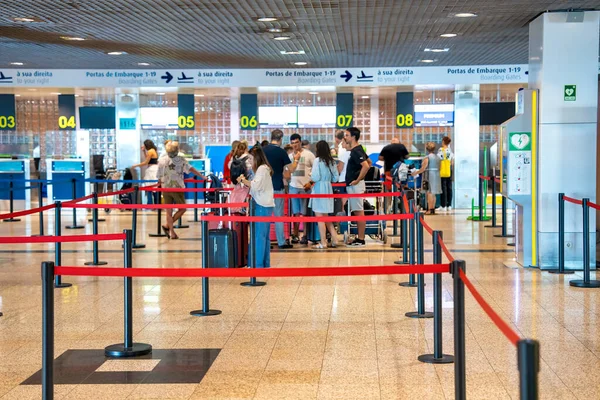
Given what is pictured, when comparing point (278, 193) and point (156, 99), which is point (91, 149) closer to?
point (156, 99)

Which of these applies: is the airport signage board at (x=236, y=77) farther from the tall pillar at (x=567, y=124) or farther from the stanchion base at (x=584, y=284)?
the stanchion base at (x=584, y=284)

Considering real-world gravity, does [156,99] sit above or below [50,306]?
above

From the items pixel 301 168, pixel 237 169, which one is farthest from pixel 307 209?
pixel 237 169

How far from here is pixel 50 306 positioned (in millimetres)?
5094

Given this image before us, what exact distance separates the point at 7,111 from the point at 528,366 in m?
21.1

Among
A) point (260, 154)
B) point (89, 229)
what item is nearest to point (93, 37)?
point (89, 229)

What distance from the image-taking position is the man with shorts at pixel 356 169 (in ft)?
43.4

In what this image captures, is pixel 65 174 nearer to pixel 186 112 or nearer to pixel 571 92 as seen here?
pixel 186 112

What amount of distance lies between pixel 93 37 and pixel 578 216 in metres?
8.13

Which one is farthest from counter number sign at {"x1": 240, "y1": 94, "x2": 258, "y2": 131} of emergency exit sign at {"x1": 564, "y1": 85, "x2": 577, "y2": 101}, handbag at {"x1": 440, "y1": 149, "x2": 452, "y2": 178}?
emergency exit sign at {"x1": 564, "y1": 85, "x2": 577, "y2": 101}

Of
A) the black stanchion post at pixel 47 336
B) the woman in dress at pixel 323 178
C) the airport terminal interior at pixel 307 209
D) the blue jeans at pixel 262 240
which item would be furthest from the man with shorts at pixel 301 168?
the black stanchion post at pixel 47 336

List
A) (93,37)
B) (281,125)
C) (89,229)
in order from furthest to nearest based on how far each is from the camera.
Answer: (281,125)
(89,229)
(93,37)

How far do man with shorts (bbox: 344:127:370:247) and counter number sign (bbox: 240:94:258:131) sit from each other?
9.03 meters

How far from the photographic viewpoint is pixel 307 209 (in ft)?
48.6
